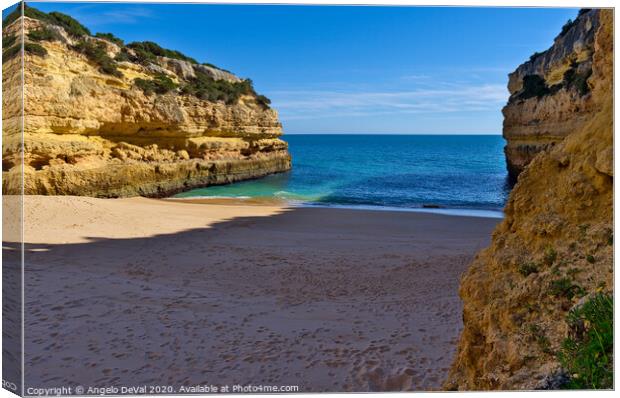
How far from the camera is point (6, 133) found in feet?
14.0

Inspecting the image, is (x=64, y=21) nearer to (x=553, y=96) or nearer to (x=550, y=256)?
(x=550, y=256)

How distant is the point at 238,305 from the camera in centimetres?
632

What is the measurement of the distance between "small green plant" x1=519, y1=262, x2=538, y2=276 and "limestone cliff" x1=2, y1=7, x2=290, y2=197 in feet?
47.1

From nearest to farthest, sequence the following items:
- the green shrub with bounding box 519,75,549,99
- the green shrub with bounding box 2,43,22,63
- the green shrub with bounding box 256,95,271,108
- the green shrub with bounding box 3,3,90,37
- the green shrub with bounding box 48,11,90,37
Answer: the green shrub with bounding box 2,43,22,63
the green shrub with bounding box 3,3,90,37
the green shrub with bounding box 48,11,90,37
the green shrub with bounding box 519,75,549,99
the green shrub with bounding box 256,95,271,108

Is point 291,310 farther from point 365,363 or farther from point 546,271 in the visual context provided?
point 546,271

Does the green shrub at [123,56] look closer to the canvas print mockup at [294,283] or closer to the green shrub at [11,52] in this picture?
the canvas print mockup at [294,283]

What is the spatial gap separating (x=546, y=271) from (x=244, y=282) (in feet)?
17.6

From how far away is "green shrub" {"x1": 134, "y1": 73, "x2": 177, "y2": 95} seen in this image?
80.2ft

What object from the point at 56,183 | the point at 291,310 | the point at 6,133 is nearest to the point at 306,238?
the point at 291,310

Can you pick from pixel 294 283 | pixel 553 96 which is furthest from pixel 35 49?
pixel 553 96

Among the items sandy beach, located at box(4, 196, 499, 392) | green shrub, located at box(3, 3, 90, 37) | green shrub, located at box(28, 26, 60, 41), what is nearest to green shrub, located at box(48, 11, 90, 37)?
green shrub, located at box(3, 3, 90, 37)

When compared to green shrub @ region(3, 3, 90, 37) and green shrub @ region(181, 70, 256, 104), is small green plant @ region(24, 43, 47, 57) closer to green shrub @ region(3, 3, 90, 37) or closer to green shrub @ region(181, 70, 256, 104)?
green shrub @ region(3, 3, 90, 37)

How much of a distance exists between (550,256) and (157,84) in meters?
25.7

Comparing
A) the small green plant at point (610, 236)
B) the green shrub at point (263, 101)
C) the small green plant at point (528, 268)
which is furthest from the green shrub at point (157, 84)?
the small green plant at point (610, 236)
